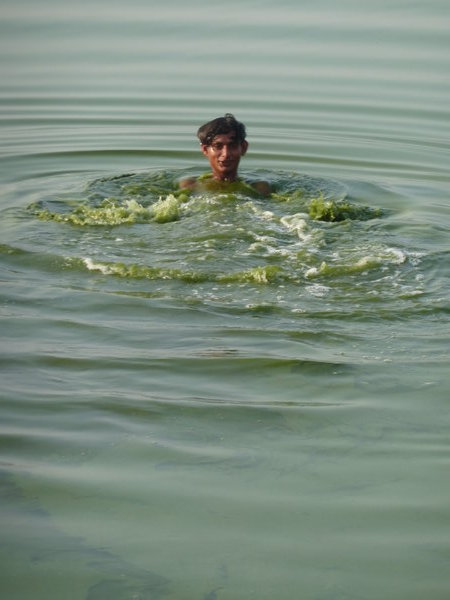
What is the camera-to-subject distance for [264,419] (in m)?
5.24

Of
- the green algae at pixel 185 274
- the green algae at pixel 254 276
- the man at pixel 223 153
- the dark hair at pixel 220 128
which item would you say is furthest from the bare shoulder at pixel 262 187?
the green algae at pixel 254 276

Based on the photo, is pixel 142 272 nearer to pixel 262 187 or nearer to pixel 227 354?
pixel 227 354

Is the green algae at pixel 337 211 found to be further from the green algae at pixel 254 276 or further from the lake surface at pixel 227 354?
the green algae at pixel 254 276

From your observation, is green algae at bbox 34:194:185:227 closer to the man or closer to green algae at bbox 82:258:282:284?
the man

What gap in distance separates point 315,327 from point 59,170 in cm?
543

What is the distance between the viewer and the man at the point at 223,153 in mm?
9828

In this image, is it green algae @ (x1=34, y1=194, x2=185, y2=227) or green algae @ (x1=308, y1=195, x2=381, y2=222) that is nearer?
green algae @ (x1=34, y1=194, x2=185, y2=227)

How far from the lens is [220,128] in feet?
32.2

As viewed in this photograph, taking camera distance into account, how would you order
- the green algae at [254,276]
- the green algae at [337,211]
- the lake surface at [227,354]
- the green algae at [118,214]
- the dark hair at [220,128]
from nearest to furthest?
1. the lake surface at [227,354]
2. the green algae at [254,276]
3. the green algae at [118,214]
4. the green algae at [337,211]
5. the dark hair at [220,128]

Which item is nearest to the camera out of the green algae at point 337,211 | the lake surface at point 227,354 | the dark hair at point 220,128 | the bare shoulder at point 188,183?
the lake surface at point 227,354

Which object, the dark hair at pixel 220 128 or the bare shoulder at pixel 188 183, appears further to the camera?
the bare shoulder at pixel 188 183

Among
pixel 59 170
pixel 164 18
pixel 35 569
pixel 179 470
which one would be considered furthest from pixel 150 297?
pixel 164 18

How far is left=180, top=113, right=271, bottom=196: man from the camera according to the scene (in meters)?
9.83

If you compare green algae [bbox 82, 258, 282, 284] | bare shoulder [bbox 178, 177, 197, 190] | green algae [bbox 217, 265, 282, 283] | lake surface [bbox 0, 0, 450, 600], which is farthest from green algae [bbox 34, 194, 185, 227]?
green algae [bbox 217, 265, 282, 283]
